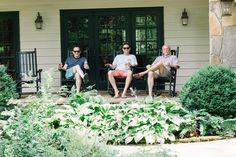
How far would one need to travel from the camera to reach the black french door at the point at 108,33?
34.3 feet

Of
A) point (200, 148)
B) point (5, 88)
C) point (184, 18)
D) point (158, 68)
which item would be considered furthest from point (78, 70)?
point (200, 148)

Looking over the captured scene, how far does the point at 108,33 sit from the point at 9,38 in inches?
79.0

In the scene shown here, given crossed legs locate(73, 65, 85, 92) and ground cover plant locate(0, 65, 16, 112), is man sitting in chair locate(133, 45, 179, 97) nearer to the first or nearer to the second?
crossed legs locate(73, 65, 85, 92)

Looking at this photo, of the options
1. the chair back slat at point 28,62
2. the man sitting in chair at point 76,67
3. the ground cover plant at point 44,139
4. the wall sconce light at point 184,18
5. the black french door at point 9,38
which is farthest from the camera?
the black french door at point 9,38

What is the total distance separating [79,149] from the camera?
4547mm

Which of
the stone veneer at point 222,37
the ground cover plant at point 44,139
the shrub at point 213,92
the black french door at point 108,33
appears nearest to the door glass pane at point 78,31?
the black french door at point 108,33

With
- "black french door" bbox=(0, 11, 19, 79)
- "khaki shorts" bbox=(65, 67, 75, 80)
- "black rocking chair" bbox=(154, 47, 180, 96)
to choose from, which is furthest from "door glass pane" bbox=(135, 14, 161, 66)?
"black french door" bbox=(0, 11, 19, 79)

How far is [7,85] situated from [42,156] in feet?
10.2

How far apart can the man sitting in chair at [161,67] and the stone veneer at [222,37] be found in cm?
106

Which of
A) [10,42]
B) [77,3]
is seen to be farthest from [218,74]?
[10,42]

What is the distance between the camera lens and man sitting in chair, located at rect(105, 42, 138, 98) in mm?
9156

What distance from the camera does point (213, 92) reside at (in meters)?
6.47

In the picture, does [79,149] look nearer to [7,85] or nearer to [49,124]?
[49,124]

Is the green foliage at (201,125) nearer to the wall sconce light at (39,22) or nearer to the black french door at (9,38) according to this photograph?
the wall sconce light at (39,22)
